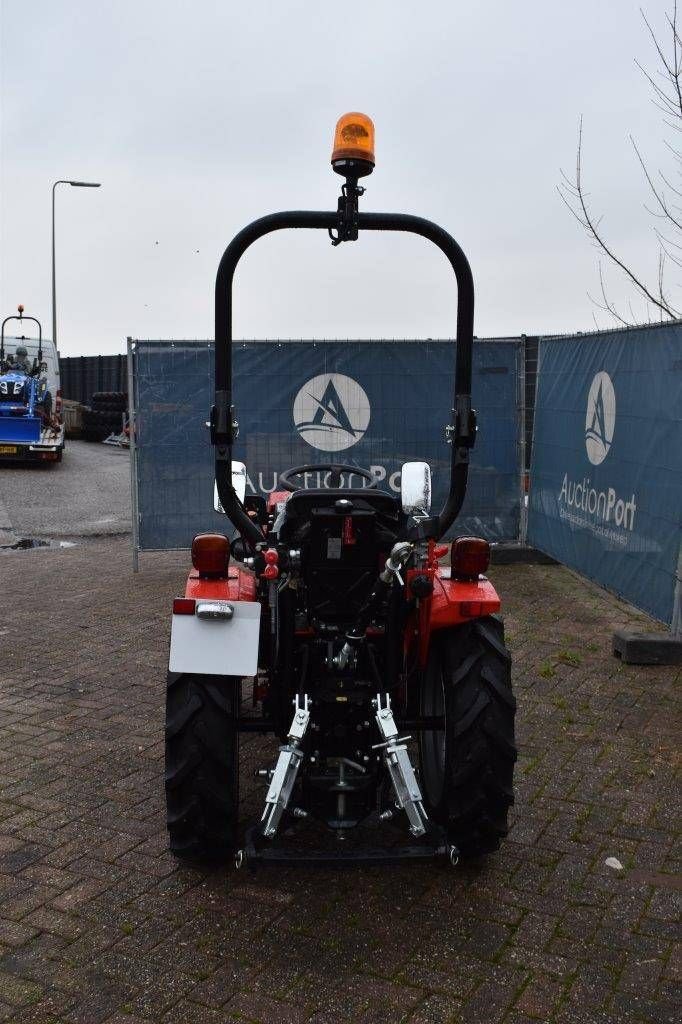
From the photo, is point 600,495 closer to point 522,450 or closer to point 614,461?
point 614,461

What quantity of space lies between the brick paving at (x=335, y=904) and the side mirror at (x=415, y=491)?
1.43 metres

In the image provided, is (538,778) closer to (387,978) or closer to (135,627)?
(387,978)

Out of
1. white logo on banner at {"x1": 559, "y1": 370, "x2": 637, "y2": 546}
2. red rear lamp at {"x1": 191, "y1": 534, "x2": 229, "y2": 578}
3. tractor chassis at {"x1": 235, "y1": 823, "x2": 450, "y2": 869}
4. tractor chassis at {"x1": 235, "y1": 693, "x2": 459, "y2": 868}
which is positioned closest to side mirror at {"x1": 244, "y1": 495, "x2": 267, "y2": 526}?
red rear lamp at {"x1": 191, "y1": 534, "x2": 229, "y2": 578}

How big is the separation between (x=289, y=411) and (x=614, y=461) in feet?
10.7

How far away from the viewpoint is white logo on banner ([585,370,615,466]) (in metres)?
8.30

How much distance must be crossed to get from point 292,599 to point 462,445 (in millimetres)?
850

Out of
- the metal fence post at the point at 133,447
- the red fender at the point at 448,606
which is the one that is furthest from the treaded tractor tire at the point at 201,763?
the metal fence post at the point at 133,447

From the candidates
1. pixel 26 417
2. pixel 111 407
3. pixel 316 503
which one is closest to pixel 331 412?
pixel 316 503

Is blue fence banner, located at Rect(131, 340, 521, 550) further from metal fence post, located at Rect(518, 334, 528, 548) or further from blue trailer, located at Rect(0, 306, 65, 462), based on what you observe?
blue trailer, located at Rect(0, 306, 65, 462)

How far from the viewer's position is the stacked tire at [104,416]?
90.9ft

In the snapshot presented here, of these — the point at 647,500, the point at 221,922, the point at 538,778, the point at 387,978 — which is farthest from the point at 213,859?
the point at 647,500

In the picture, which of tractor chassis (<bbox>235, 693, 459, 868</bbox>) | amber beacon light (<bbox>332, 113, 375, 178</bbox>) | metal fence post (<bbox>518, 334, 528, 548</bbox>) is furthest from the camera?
metal fence post (<bbox>518, 334, 528, 548</bbox>)

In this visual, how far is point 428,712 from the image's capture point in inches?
175

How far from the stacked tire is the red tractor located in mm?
24369
